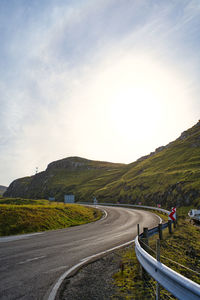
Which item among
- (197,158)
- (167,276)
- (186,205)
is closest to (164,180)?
(186,205)

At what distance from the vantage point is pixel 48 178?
133000 millimetres

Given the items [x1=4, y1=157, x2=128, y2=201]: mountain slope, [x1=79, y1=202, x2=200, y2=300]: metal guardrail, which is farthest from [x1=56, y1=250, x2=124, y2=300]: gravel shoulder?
[x1=4, y1=157, x2=128, y2=201]: mountain slope

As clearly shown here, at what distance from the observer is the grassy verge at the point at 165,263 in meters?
5.72

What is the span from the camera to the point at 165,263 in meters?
8.88

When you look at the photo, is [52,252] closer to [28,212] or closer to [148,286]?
[148,286]

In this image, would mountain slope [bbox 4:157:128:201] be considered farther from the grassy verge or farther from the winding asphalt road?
the grassy verge

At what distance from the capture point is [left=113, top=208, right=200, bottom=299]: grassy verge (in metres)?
5.72

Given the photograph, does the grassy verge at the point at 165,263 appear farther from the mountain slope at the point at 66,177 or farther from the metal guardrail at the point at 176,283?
the mountain slope at the point at 66,177

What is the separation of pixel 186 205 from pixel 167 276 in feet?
122

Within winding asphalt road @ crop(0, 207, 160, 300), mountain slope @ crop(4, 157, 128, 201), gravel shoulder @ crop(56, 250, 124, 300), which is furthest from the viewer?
mountain slope @ crop(4, 157, 128, 201)

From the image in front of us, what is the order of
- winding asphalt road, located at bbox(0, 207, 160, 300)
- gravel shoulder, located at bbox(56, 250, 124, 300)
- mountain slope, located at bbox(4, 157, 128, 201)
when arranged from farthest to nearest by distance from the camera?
mountain slope, located at bbox(4, 157, 128, 201) → winding asphalt road, located at bbox(0, 207, 160, 300) → gravel shoulder, located at bbox(56, 250, 124, 300)

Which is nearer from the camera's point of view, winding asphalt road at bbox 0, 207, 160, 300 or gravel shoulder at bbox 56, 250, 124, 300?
gravel shoulder at bbox 56, 250, 124, 300

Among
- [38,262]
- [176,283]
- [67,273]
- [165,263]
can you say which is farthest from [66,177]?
[176,283]

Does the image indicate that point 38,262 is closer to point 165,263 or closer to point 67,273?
point 67,273
